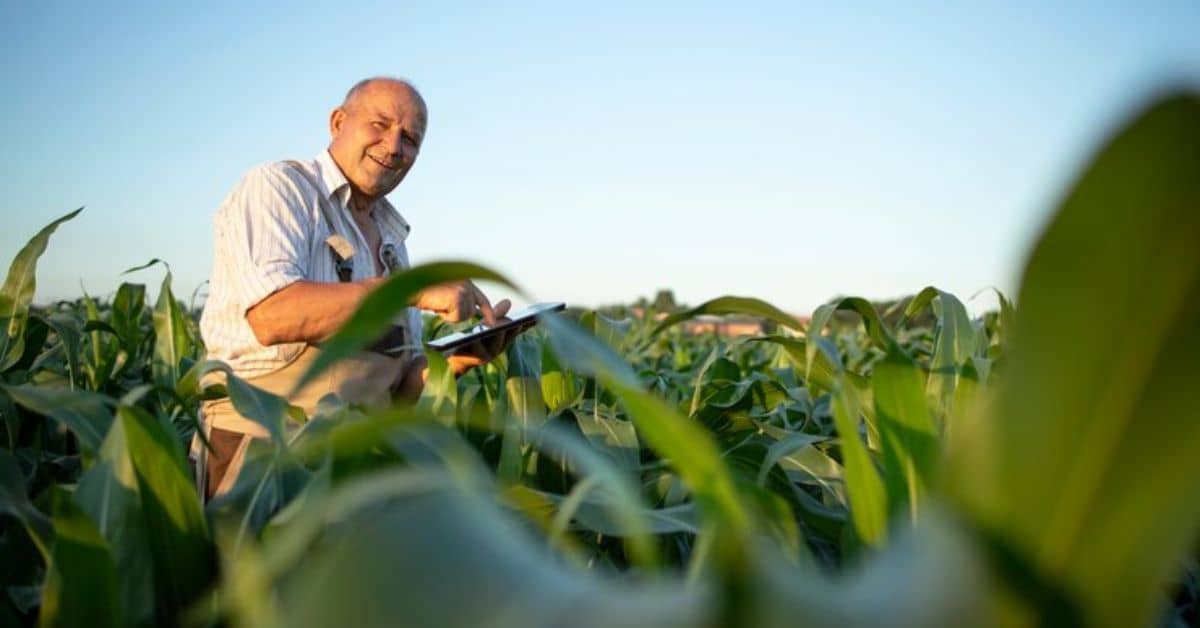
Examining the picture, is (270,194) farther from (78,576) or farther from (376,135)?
(78,576)

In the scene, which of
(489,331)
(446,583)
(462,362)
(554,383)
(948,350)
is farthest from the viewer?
(462,362)

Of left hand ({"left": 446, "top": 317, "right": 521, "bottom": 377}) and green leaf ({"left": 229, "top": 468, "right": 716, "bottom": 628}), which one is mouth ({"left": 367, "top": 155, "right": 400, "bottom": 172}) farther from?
green leaf ({"left": 229, "top": 468, "right": 716, "bottom": 628})

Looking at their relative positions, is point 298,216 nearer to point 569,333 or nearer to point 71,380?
point 71,380

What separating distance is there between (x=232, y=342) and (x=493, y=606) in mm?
1978

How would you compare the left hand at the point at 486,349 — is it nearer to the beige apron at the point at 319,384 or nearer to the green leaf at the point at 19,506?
the beige apron at the point at 319,384

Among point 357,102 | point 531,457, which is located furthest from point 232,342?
point 531,457

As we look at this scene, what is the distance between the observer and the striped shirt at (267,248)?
2012mm

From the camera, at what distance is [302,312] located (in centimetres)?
191

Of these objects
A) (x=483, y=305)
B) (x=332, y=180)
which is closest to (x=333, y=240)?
(x=332, y=180)

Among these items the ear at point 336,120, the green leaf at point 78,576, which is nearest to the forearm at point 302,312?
the ear at point 336,120

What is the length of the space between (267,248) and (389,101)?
597mm

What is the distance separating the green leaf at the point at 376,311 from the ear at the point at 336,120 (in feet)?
6.92

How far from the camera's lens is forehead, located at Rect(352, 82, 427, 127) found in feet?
7.87

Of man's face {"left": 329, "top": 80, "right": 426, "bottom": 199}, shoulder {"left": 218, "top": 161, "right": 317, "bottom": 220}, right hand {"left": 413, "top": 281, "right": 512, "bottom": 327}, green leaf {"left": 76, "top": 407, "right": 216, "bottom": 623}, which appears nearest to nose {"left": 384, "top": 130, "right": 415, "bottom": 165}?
man's face {"left": 329, "top": 80, "right": 426, "bottom": 199}
